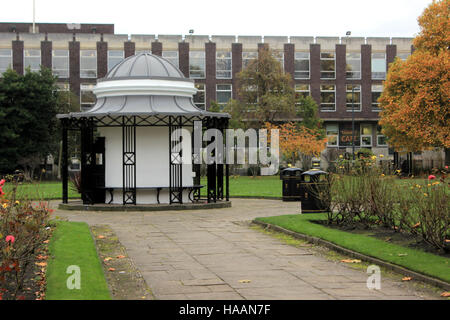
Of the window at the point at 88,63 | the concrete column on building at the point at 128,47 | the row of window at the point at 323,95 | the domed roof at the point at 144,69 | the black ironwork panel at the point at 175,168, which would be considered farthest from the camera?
the row of window at the point at 323,95

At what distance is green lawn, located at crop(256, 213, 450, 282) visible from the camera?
29.7ft

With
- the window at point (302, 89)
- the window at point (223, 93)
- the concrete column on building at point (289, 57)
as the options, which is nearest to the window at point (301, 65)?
the concrete column on building at point (289, 57)

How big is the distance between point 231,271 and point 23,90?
42.2m

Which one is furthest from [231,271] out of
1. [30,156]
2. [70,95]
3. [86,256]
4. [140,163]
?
[70,95]

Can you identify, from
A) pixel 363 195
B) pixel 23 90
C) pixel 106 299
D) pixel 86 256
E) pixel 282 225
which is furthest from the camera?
pixel 23 90

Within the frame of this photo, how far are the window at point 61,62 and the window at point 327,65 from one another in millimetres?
25456

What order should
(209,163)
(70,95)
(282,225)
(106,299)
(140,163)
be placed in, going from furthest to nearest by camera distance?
1. (70,95)
2. (209,163)
3. (140,163)
4. (282,225)
5. (106,299)

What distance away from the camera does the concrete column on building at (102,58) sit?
60.1m

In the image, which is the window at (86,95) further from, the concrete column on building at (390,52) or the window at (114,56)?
the concrete column on building at (390,52)

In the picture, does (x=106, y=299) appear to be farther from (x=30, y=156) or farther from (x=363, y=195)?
(x=30, y=156)

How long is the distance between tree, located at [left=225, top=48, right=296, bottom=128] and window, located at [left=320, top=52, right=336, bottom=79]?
12.3 m

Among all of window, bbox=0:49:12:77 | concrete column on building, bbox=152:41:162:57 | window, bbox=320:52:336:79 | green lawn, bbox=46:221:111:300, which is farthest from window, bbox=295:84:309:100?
green lawn, bbox=46:221:111:300

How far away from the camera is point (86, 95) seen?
59719 millimetres

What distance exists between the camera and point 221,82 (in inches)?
2435
